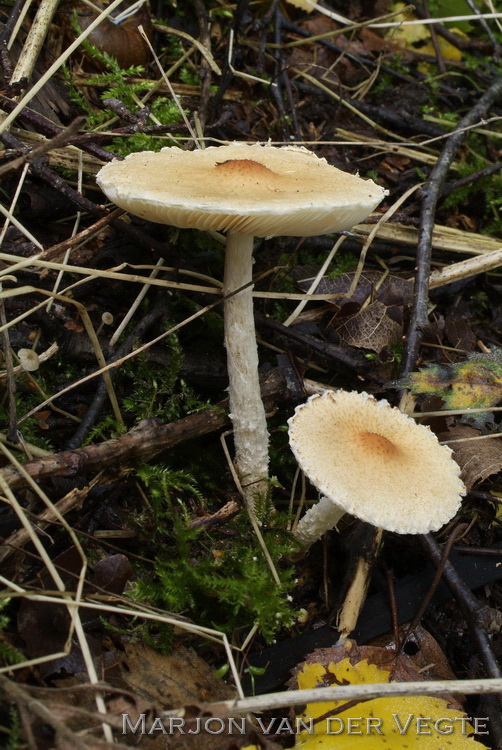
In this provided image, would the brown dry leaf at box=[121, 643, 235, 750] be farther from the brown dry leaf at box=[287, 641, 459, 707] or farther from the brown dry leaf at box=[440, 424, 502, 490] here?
the brown dry leaf at box=[440, 424, 502, 490]

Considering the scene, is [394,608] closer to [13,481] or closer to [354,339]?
[354,339]

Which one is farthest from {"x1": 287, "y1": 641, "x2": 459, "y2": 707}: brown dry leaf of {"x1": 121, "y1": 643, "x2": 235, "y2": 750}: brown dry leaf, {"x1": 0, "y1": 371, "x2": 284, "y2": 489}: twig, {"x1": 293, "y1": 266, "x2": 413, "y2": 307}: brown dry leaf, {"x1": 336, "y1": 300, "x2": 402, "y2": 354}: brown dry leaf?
{"x1": 293, "y1": 266, "x2": 413, "y2": 307}: brown dry leaf

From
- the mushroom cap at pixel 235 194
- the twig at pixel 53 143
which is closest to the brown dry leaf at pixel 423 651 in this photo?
the mushroom cap at pixel 235 194

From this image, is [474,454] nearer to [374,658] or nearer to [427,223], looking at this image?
[374,658]

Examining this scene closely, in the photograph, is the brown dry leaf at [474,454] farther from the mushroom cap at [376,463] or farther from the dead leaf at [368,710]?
the dead leaf at [368,710]

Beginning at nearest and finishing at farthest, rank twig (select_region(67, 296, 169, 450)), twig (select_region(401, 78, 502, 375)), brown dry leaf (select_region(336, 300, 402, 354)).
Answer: twig (select_region(67, 296, 169, 450))
twig (select_region(401, 78, 502, 375))
brown dry leaf (select_region(336, 300, 402, 354))

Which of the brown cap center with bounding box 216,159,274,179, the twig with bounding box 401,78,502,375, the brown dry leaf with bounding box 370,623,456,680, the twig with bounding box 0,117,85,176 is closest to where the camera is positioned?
the twig with bounding box 0,117,85,176

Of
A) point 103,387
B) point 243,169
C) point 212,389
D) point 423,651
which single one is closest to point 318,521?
point 423,651
